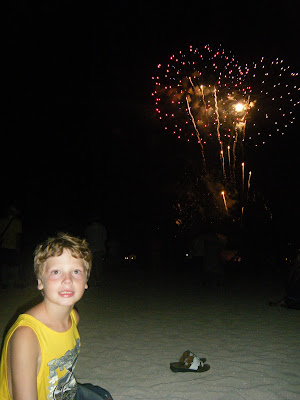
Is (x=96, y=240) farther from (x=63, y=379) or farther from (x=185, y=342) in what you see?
(x=63, y=379)

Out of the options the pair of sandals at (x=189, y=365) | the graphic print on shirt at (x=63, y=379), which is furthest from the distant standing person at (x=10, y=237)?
the graphic print on shirt at (x=63, y=379)

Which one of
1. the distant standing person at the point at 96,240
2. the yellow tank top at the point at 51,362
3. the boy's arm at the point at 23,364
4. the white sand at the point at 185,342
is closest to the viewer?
the boy's arm at the point at 23,364

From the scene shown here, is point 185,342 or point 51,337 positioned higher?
point 51,337

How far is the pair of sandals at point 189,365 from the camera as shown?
4.82 meters

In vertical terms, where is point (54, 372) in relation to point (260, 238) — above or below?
below

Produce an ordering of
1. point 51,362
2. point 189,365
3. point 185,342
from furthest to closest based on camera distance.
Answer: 1. point 185,342
2. point 189,365
3. point 51,362

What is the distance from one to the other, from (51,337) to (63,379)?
0.31 m

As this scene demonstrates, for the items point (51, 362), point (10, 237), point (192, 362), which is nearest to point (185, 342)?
point (192, 362)

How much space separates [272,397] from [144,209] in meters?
24.0

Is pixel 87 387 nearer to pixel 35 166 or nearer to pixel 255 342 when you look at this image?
pixel 255 342

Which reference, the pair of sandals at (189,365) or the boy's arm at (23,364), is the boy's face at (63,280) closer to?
the boy's arm at (23,364)

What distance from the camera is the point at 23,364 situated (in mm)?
2031

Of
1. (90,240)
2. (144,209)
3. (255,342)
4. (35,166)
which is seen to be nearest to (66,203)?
(35,166)

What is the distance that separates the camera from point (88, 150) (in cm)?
3192
